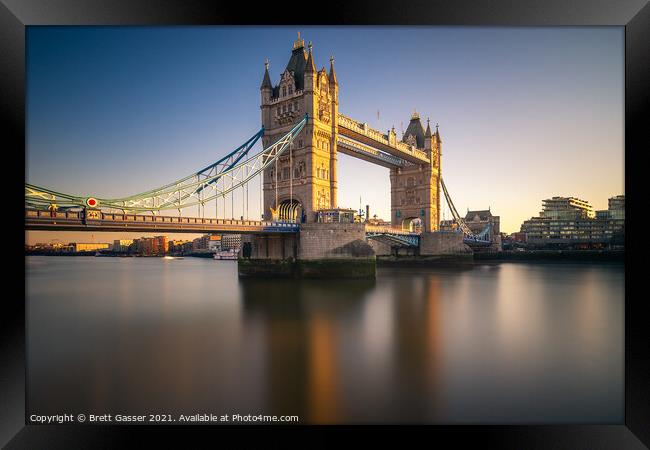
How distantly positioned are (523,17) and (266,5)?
2571mm

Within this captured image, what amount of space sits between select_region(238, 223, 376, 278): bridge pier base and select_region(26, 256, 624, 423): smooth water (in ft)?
11.1

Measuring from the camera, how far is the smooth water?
13.4ft

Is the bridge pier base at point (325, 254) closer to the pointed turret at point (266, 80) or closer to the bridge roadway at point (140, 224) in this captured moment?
the bridge roadway at point (140, 224)

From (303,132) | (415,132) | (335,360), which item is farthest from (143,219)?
(415,132)

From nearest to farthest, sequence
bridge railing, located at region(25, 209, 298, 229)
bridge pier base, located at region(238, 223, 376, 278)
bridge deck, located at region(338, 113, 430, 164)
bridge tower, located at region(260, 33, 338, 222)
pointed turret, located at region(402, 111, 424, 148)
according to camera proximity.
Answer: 1. bridge railing, located at region(25, 209, 298, 229)
2. bridge pier base, located at region(238, 223, 376, 278)
3. bridge tower, located at region(260, 33, 338, 222)
4. bridge deck, located at region(338, 113, 430, 164)
5. pointed turret, located at region(402, 111, 424, 148)

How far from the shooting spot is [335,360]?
520 centimetres

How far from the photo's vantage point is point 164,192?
32.5 feet

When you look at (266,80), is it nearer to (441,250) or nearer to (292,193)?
(292,193)

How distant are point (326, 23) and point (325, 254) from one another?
10.3 m

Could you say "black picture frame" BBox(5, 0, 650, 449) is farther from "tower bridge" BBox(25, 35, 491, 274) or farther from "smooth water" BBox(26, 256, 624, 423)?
"tower bridge" BBox(25, 35, 491, 274)

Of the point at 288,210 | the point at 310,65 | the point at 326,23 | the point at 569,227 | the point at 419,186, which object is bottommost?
the point at 569,227

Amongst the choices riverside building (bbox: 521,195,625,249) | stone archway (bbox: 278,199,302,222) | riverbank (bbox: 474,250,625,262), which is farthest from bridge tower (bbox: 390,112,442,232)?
stone archway (bbox: 278,199,302,222)

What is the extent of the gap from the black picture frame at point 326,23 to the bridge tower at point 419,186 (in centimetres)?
2341
